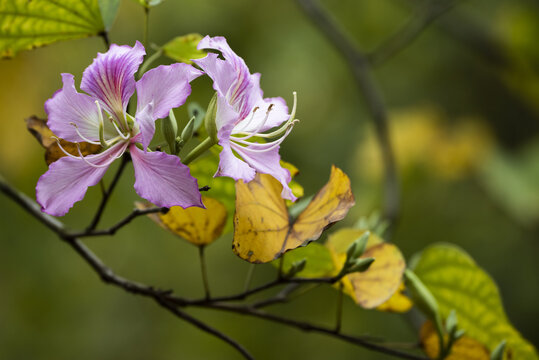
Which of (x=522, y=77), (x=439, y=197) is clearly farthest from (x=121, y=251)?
(x=522, y=77)

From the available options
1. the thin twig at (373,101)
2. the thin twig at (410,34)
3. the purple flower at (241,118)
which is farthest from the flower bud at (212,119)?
the thin twig at (410,34)

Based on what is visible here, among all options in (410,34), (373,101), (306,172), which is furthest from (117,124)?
(306,172)

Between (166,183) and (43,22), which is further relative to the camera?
(43,22)

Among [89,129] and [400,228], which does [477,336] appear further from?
[400,228]

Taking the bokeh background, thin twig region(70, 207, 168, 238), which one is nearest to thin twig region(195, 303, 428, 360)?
thin twig region(70, 207, 168, 238)

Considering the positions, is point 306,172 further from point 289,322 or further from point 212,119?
point 212,119

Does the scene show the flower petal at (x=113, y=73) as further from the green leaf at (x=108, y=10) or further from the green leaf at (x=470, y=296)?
the green leaf at (x=470, y=296)
